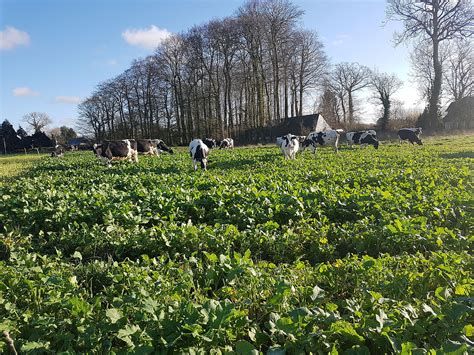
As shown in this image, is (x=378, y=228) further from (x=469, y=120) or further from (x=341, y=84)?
(x=341, y=84)

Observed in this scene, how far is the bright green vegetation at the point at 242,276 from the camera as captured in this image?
2.56 meters

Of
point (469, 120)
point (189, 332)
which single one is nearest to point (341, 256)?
point (189, 332)

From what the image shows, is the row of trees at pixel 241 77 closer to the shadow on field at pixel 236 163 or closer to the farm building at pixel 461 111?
the farm building at pixel 461 111

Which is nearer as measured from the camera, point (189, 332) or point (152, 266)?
point (189, 332)

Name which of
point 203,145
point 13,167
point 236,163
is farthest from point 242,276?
point 13,167

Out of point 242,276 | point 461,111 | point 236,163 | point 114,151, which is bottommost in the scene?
point 242,276

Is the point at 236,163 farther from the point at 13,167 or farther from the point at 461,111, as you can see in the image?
the point at 461,111

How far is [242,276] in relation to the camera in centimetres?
364

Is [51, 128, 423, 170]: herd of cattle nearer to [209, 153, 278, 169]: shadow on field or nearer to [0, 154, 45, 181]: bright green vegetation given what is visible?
[209, 153, 278, 169]: shadow on field

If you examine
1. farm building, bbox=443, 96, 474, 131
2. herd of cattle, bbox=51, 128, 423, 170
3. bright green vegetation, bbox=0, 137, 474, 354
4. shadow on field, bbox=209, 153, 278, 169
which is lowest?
bright green vegetation, bbox=0, 137, 474, 354

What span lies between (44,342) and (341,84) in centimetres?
7846

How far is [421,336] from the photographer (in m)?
2.56

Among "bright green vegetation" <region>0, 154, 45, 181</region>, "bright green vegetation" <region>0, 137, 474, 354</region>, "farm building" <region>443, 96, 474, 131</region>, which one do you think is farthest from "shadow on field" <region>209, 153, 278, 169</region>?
"farm building" <region>443, 96, 474, 131</region>

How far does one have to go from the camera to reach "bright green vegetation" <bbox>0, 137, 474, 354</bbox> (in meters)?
2.56
